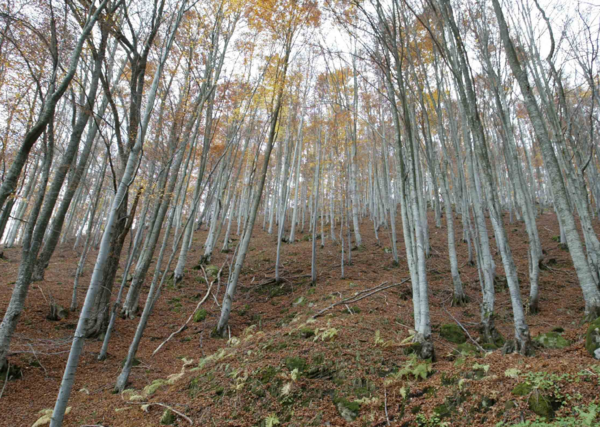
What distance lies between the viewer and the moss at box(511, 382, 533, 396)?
2.46 metres

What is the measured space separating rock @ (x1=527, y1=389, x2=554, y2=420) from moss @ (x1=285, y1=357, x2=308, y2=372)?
2509 mm

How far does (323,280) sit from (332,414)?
5.92 meters

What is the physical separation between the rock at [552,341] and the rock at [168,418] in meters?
4.69

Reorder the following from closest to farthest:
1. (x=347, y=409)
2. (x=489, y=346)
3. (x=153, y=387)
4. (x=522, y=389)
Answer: (x=522, y=389) < (x=347, y=409) < (x=153, y=387) < (x=489, y=346)

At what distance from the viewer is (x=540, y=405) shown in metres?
2.29

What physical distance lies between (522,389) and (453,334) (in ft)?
8.26

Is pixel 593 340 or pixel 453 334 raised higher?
pixel 593 340

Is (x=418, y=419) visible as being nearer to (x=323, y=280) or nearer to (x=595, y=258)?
(x=595, y=258)

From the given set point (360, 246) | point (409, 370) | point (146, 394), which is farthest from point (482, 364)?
point (360, 246)

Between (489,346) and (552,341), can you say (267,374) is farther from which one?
(552,341)

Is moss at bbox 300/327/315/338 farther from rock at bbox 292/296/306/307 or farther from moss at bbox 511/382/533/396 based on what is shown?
moss at bbox 511/382/533/396

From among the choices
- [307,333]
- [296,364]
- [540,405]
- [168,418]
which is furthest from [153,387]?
[540,405]

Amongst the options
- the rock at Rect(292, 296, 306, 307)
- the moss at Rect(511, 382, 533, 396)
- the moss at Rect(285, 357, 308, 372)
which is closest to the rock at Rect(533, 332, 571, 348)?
the moss at Rect(511, 382, 533, 396)

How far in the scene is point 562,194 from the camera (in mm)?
3965
